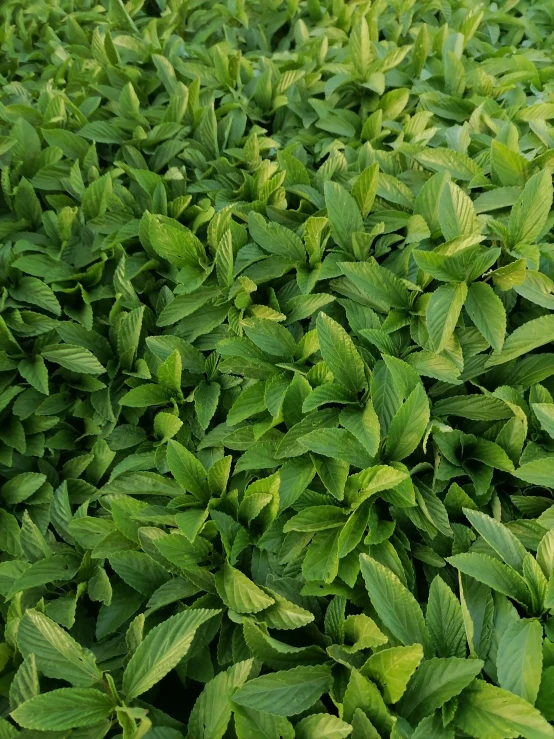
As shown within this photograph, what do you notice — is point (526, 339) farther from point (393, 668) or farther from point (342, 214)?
point (393, 668)

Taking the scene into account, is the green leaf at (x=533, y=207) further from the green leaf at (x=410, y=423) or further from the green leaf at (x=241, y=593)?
the green leaf at (x=241, y=593)

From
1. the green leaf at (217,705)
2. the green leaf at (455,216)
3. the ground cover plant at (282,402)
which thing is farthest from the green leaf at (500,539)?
the green leaf at (455,216)

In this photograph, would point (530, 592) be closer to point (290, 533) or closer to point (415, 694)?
point (415, 694)

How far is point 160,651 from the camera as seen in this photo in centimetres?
140

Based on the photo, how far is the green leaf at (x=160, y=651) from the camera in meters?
1.36

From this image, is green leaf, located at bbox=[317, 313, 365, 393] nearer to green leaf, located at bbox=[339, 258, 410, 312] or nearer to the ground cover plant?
the ground cover plant

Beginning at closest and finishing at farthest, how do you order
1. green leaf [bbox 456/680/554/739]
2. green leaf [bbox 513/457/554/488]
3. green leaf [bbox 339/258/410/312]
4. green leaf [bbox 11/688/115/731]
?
green leaf [bbox 456/680/554/739]
green leaf [bbox 11/688/115/731]
green leaf [bbox 513/457/554/488]
green leaf [bbox 339/258/410/312]

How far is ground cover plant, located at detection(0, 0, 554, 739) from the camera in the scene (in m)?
1.37

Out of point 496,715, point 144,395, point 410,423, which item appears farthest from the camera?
point 144,395

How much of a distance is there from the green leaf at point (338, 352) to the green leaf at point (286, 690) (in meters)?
0.76

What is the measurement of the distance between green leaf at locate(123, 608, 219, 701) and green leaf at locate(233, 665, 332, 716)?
173 millimetres

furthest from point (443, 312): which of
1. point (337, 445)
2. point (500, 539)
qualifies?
point (500, 539)

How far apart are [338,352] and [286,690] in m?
0.86

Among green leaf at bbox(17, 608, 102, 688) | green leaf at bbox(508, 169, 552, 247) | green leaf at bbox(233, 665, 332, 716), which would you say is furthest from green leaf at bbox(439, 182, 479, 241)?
green leaf at bbox(17, 608, 102, 688)
